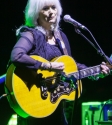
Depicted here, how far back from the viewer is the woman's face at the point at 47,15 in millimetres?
2628

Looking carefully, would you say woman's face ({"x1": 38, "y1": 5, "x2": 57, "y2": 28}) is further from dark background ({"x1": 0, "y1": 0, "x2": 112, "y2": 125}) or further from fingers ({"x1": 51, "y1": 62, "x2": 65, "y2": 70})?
dark background ({"x1": 0, "y1": 0, "x2": 112, "y2": 125})

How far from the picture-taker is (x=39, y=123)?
2311 millimetres

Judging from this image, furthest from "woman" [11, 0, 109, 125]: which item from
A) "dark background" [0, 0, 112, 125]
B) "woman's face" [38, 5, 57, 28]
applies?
"dark background" [0, 0, 112, 125]

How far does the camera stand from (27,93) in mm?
2371

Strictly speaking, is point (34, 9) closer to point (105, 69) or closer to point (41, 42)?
point (41, 42)

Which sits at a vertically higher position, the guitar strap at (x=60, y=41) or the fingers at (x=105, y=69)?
the guitar strap at (x=60, y=41)

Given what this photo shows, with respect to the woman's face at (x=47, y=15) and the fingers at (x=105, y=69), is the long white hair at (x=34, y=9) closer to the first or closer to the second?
the woman's face at (x=47, y=15)

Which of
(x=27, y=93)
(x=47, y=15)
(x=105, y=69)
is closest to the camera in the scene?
(x=27, y=93)

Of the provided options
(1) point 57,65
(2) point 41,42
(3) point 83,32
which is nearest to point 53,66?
(1) point 57,65

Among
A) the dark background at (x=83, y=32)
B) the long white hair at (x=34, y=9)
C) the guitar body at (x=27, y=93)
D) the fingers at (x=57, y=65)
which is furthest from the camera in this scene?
the dark background at (x=83, y=32)

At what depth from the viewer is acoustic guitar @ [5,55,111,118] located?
2309 mm

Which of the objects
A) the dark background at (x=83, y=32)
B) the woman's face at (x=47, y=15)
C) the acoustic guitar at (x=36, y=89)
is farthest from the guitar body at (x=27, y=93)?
the dark background at (x=83, y=32)

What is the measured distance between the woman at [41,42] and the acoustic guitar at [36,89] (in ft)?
0.19

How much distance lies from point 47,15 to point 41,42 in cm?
Answer: 32
